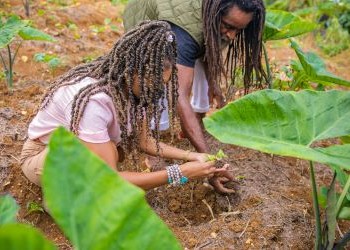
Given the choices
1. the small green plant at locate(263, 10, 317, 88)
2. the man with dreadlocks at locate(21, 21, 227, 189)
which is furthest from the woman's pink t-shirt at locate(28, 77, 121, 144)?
the small green plant at locate(263, 10, 317, 88)

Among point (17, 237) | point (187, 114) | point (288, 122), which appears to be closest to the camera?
point (17, 237)

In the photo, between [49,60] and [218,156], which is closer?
[218,156]

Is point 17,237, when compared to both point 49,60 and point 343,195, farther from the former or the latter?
point 49,60

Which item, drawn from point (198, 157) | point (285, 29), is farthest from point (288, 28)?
point (198, 157)

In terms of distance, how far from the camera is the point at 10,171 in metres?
2.49

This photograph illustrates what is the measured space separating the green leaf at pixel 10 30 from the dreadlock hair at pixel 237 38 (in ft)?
3.92

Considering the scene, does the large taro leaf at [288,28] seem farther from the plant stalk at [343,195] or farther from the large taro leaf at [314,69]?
the plant stalk at [343,195]

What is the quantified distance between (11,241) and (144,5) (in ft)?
6.63

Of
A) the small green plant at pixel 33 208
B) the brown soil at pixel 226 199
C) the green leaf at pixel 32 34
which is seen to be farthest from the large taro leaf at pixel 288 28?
the small green plant at pixel 33 208

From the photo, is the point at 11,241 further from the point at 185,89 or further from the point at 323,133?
the point at 185,89

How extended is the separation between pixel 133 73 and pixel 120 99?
0.11 meters

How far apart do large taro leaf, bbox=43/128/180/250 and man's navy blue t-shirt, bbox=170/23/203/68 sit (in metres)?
1.51

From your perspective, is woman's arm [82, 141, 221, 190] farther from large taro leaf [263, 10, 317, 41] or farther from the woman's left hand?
large taro leaf [263, 10, 317, 41]

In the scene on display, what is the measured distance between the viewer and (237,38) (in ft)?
8.82
